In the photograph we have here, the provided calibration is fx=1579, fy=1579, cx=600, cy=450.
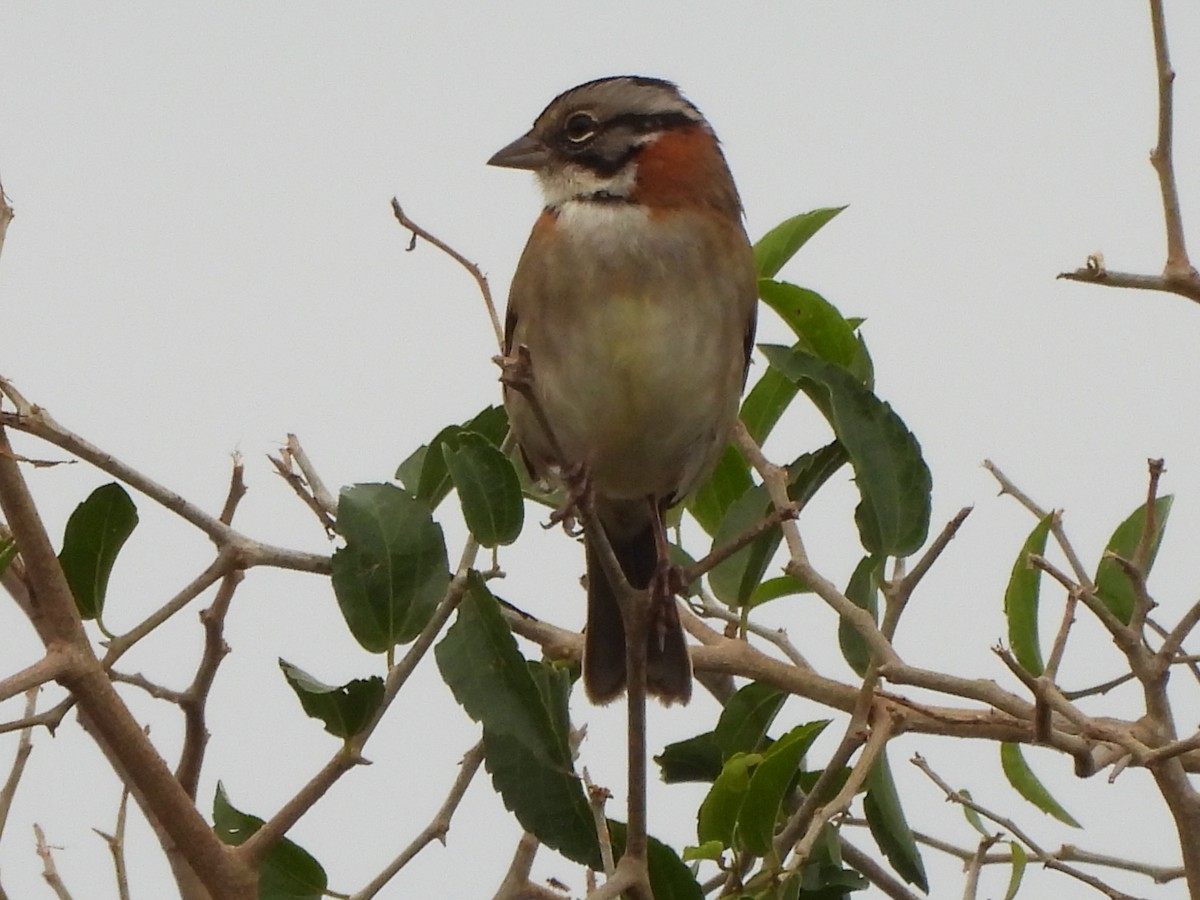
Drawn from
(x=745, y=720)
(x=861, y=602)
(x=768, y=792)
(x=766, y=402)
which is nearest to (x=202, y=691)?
(x=768, y=792)

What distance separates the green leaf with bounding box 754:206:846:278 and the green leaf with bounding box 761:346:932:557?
60 cm

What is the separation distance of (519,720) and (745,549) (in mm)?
→ 637

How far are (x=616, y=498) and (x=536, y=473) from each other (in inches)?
9.1

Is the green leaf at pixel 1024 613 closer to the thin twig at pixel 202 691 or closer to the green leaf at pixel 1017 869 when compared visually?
the green leaf at pixel 1017 869

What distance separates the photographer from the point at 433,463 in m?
2.30

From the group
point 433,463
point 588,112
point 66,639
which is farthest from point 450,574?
point 588,112

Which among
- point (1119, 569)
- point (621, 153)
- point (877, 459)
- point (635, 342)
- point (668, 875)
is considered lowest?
point (668, 875)

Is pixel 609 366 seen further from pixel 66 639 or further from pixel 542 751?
pixel 66 639

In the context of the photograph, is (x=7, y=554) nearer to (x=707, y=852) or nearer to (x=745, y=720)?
(x=707, y=852)

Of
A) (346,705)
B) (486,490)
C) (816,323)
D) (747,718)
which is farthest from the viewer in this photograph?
(816,323)

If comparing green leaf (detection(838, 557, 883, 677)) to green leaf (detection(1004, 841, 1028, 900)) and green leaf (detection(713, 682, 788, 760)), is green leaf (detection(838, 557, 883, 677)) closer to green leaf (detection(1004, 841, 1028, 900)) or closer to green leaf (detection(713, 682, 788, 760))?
green leaf (detection(713, 682, 788, 760))

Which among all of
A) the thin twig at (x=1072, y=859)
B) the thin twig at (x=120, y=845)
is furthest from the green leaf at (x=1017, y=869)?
the thin twig at (x=120, y=845)

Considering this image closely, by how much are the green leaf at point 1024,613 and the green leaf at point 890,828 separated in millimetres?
282

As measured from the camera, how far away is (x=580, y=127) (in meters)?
3.45
